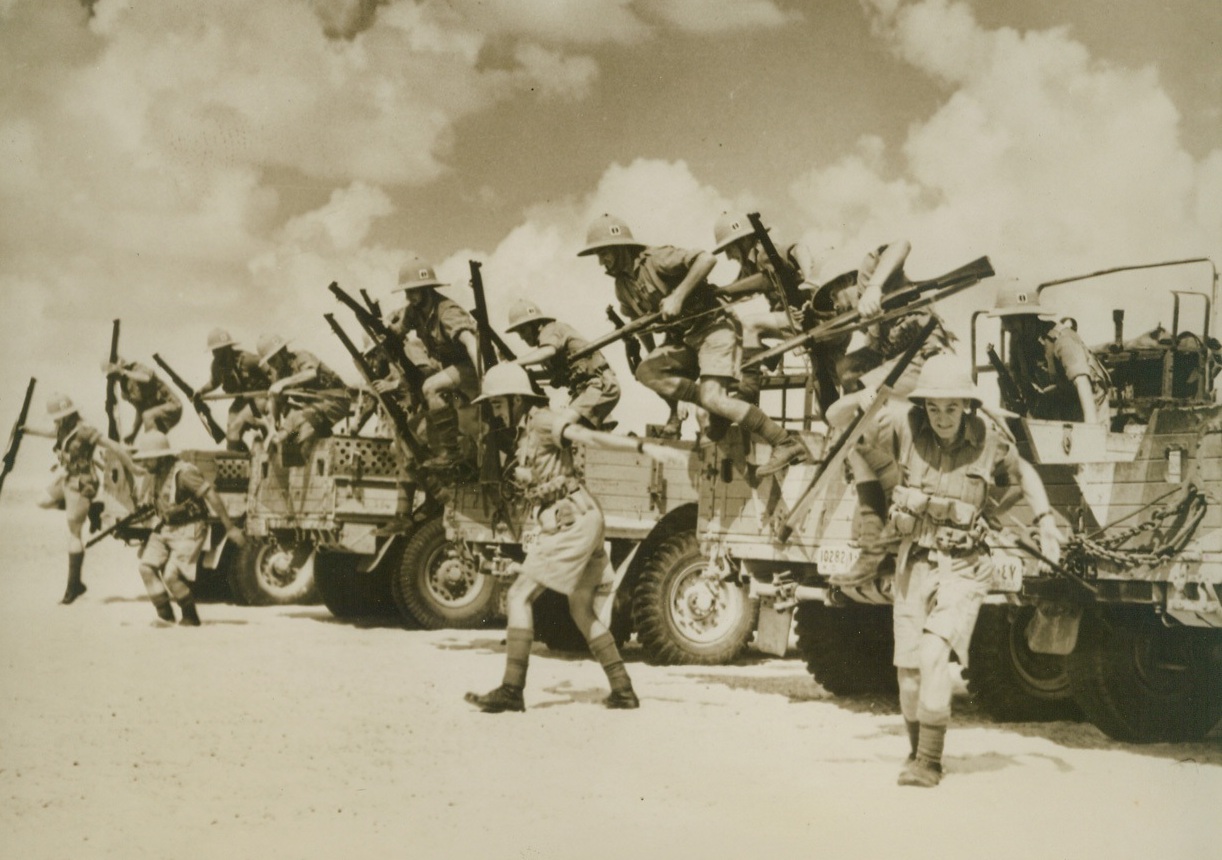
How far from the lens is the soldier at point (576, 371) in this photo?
9.16 m

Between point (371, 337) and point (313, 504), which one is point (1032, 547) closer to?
point (371, 337)

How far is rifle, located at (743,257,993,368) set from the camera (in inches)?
271

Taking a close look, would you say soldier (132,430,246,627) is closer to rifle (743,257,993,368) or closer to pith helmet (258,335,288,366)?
pith helmet (258,335,288,366)

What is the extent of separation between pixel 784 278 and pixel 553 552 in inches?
82.6

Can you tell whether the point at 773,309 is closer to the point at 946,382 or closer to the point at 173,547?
the point at 946,382

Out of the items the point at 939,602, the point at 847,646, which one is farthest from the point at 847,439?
the point at 847,646

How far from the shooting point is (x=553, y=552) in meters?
7.27

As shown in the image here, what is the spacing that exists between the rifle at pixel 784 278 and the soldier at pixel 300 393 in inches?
225

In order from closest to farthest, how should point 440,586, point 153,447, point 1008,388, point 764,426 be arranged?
1. point 764,426
2. point 1008,388
3. point 440,586
4. point 153,447

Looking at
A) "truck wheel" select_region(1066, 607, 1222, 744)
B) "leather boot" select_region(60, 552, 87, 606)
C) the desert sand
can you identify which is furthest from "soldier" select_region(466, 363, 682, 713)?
"leather boot" select_region(60, 552, 87, 606)

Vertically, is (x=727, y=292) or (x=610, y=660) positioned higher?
(x=727, y=292)

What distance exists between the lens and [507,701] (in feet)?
24.0

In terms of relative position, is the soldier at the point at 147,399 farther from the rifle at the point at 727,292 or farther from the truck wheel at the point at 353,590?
the rifle at the point at 727,292

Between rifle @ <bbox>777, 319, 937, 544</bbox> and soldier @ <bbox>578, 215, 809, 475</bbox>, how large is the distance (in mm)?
248
